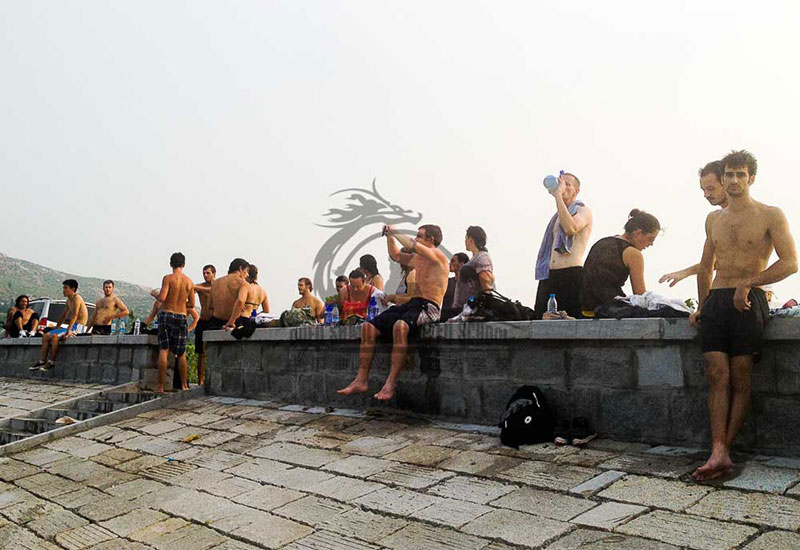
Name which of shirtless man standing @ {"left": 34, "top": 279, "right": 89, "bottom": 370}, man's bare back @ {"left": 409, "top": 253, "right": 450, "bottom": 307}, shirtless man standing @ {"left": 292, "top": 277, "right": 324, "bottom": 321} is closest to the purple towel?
man's bare back @ {"left": 409, "top": 253, "right": 450, "bottom": 307}

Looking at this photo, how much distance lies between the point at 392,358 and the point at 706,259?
10.8ft

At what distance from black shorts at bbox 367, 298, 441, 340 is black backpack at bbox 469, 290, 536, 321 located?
2.26 ft

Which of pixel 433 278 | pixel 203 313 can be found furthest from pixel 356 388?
pixel 203 313

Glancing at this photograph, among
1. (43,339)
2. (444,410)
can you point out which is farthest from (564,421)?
(43,339)

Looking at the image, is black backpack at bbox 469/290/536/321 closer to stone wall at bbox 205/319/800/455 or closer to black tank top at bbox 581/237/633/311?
stone wall at bbox 205/319/800/455

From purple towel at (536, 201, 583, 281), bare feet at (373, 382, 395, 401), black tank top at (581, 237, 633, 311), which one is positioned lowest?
bare feet at (373, 382, 395, 401)

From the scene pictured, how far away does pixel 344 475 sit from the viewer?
5.26m

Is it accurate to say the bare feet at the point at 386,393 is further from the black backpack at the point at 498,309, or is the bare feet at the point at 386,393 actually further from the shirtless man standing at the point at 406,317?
the black backpack at the point at 498,309

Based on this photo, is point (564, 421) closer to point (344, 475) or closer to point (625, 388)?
point (625, 388)

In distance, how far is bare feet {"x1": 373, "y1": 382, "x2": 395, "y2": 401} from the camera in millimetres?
6875

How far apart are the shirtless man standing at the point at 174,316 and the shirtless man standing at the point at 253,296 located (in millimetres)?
932

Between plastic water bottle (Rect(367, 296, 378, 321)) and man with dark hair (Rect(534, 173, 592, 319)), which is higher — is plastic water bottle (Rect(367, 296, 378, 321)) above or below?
below

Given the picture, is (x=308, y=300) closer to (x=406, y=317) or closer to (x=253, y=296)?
(x=253, y=296)

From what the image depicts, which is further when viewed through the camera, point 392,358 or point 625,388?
point 392,358
